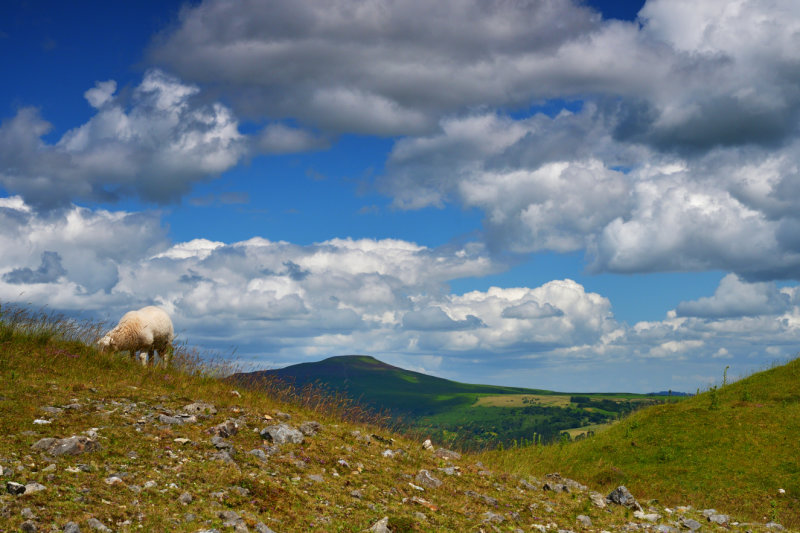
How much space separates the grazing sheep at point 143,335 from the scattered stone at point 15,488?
44.1ft

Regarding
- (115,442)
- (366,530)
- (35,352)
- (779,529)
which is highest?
(35,352)

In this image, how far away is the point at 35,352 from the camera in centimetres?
1894

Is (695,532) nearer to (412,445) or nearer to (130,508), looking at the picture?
(412,445)

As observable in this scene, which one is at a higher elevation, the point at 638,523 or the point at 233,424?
the point at 233,424

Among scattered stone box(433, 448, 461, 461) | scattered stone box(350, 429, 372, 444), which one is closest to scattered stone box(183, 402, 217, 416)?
scattered stone box(350, 429, 372, 444)

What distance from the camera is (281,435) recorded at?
13.4 metres

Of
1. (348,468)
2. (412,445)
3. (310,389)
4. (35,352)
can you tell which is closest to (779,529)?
(412,445)

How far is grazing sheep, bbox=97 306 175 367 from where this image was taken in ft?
74.6

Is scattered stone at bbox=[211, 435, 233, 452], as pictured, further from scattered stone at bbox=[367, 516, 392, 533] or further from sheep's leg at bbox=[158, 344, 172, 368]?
sheep's leg at bbox=[158, 344, 172, 368]

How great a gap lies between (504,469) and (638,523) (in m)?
5.04

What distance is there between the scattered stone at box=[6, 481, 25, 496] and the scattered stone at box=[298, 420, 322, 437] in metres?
6.73

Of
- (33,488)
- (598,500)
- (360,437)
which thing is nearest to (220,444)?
(33,488)

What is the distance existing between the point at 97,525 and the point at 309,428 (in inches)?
282

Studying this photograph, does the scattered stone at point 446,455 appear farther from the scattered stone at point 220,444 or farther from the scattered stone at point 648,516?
the scattered stone at point 220,444
